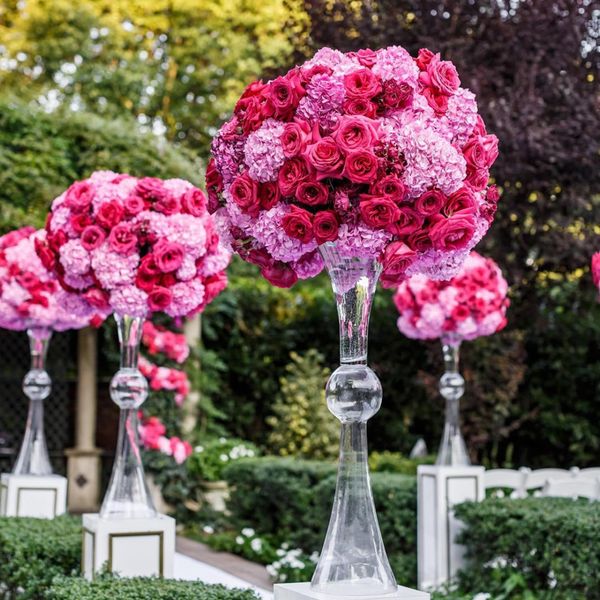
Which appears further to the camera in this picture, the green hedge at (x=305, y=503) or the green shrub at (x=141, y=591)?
the green hedge at (x=305, y=503)

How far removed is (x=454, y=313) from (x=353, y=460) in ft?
13.7

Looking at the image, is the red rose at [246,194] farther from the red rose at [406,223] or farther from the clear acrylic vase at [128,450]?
the clear acrylic vase at [128,450]

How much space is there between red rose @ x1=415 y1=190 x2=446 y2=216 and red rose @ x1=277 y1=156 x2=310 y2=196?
33cm

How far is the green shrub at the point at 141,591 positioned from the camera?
3.48m

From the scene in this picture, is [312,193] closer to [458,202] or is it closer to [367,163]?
[367,163]

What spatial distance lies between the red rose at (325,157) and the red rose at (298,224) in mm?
116

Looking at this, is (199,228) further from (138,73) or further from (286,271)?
(138,73)

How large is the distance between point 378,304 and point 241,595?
838 centimetres

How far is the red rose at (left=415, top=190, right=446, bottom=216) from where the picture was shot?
293 cm

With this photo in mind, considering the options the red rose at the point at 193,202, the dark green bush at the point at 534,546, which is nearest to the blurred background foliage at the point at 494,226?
the dark green bush at the point at 534,546

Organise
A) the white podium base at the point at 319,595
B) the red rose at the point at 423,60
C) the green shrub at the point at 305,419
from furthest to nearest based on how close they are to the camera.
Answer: the green shrub at the point at 305,419 → the red rose at the point at 423,60 → the white podium base at the point at 319,595

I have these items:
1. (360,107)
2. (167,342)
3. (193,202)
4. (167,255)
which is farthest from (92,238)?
(167,342)

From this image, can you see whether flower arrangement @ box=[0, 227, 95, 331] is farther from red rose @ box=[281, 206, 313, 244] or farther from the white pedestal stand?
red rose @ box=[281, 206, 313, 244]

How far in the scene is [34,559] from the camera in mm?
4941
